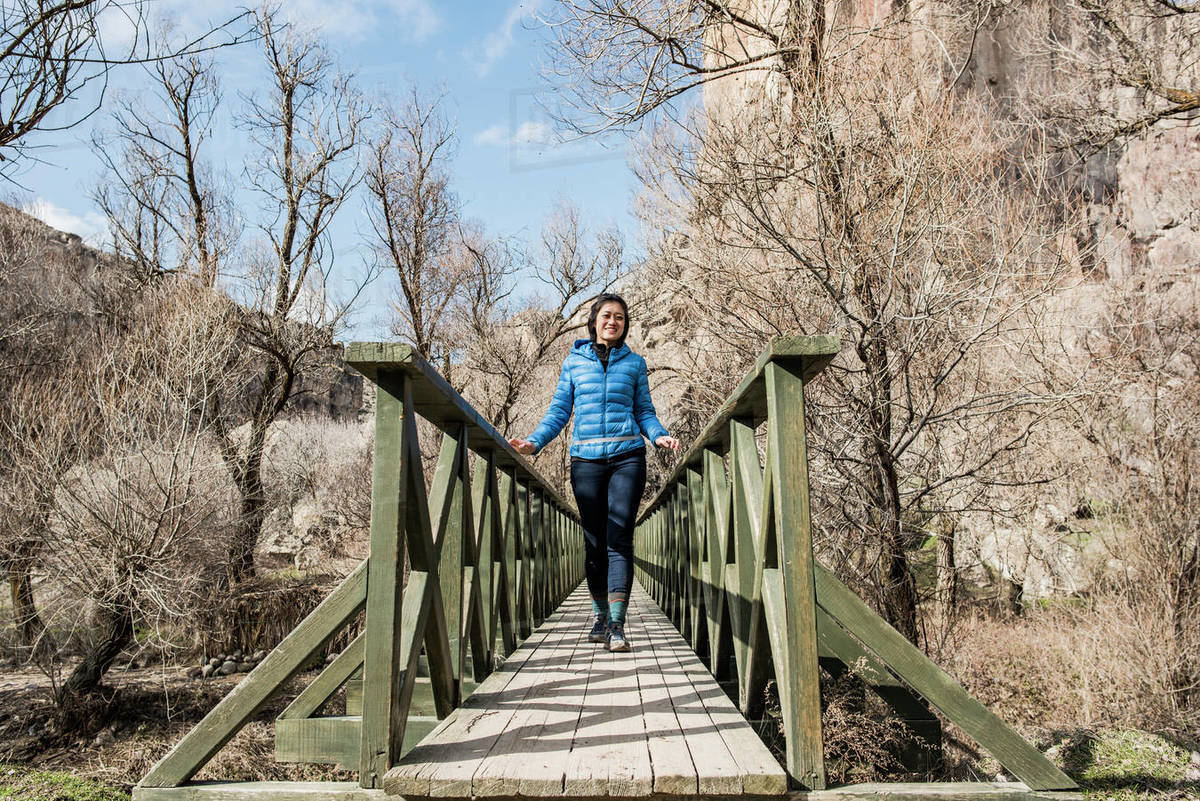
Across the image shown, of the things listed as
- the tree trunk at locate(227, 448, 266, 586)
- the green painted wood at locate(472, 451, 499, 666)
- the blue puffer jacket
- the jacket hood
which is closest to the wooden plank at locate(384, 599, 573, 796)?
the green painted wood at locate(472, 451, 499, 666)

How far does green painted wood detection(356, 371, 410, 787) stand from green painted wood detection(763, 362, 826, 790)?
3.39 ft

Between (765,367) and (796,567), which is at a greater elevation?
(765,367)

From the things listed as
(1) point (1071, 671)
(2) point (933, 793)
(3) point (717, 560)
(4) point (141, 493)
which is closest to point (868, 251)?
Result: (3) point (717, 560)

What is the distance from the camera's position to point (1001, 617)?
11.5 metres

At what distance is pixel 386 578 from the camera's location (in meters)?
2.16

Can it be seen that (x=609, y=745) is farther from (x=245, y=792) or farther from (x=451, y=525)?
(x=451, y=525)

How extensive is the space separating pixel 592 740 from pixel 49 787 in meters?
7.95

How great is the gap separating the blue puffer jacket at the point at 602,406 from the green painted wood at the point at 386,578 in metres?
1.47

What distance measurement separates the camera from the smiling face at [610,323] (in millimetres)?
3822

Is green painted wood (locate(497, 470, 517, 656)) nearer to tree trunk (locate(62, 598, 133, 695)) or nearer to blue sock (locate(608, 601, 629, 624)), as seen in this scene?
blue sock (locate(608, 601, 629, 624))

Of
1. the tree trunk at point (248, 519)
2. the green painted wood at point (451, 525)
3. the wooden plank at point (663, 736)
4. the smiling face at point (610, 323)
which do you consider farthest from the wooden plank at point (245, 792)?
the tree trunk at point (248, 519)

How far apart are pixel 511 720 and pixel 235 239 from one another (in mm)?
16435

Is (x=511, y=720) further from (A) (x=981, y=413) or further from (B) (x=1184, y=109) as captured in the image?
(B) (x=1184, y=109)

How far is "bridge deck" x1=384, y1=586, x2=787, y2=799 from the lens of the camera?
1897mm
